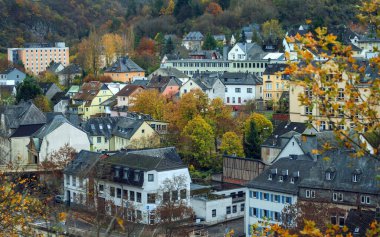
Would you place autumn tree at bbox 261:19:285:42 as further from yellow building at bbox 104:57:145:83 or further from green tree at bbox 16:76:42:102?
green tree at bbox 16:76:42:102

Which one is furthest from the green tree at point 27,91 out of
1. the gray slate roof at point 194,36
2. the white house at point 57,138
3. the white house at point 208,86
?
the gray slate roof at point 194,36

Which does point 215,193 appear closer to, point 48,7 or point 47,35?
point 47,35

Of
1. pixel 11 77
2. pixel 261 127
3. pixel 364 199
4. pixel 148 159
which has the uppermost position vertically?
pixel 11 77

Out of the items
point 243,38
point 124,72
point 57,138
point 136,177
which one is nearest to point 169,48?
point 243,38

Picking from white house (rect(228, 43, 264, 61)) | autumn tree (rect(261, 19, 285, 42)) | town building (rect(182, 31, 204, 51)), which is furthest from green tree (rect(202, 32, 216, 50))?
white house (rect(228, 43, 264, 61))

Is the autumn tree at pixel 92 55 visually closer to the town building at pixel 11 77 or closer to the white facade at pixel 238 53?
the town building at pixel 11 77

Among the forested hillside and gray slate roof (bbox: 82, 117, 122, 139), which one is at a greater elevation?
the forested hillside

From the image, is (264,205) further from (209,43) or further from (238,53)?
(209,43)
